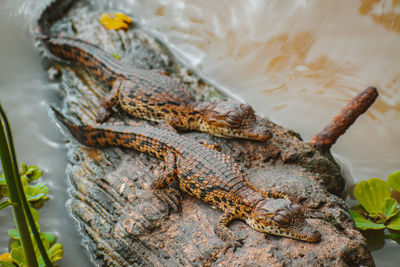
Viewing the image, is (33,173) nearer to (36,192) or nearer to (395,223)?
(36,192)

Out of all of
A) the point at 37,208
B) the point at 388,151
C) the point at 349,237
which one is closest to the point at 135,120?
the point at 37,208

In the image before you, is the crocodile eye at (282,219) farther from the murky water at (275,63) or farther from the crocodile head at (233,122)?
the murky water at (275,63)

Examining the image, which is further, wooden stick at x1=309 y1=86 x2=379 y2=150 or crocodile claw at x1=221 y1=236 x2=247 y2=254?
wooden stick at x1=309 y1=86 x2=379 y2=150

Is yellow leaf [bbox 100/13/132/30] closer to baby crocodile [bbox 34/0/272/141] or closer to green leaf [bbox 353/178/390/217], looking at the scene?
baby crocodile [bbox 34/0/272/141]

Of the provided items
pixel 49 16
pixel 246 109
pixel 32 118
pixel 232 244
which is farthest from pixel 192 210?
pixel 49 16

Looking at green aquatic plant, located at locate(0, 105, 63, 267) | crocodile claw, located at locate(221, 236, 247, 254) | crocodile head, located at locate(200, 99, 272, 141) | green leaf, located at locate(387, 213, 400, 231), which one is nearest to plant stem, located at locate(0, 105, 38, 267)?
green aquatic plant, located at locate(0, 105, 63, 267)

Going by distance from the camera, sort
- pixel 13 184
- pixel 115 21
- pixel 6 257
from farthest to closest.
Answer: pixel 115 21
pixel 6 257
pixel 13 184

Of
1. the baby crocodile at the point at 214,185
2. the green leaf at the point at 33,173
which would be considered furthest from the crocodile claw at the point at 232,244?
the green leaf at the point at 33,173
